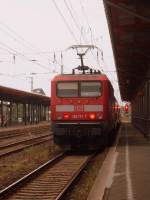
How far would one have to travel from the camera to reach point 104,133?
2000cm

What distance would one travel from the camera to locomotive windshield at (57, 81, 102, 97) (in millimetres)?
20094

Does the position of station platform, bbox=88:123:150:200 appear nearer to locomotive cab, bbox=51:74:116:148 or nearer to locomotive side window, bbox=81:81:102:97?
locomotive cab, bbox=51:74:116:148

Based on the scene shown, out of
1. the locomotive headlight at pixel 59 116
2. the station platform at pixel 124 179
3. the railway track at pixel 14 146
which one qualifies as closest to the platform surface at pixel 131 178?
the station platform at pixel 124 179

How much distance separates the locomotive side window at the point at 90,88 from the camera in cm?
2006

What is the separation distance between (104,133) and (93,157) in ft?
4.10

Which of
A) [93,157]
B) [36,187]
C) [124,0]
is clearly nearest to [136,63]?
[93,157]

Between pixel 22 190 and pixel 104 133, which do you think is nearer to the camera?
pixel 22 190

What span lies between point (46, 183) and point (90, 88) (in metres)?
8.18

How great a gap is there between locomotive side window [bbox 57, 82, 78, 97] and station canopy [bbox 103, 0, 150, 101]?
2.11 meters

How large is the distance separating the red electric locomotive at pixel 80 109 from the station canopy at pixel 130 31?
1.74 meters

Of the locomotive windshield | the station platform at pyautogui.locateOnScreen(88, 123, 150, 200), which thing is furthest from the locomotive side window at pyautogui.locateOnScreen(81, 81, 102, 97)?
the station platform at pyautogui.locateOnScreen(88, 123, 150, 200)

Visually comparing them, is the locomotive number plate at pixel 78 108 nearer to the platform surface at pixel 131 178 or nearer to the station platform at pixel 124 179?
the platform surface at pixel 131 178

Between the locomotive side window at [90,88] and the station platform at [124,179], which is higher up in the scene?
the locomotive side window at [90,88]

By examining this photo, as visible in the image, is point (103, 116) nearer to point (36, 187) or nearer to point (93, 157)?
point (93, 157)
